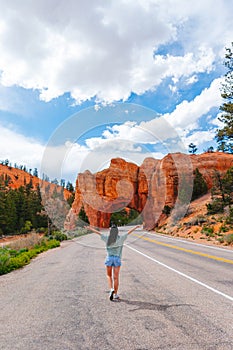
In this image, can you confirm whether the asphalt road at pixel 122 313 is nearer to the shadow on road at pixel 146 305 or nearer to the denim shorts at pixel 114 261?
the shadow on road at pixel 146 305

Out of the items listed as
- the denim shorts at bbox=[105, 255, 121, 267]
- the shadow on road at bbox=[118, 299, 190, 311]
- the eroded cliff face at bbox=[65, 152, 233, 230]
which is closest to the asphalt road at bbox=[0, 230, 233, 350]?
the shadow on road at bbox=[118, 299, 190, 311]

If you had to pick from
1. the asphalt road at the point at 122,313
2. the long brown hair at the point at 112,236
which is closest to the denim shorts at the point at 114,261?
the long brown hair at the point at 112,236

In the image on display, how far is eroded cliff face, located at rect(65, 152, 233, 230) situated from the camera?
174 ft

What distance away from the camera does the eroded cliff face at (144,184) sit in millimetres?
53156

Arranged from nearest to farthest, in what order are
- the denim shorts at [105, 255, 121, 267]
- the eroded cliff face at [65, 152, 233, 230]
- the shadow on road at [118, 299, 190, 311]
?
the shadow on road at [118, 299, 190, 311] < the denim shorts at [105, 255, 121, 267] < the eroded cliff face at [65, 152, 233, 230]

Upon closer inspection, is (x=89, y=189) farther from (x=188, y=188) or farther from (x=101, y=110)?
(x=101, y=110)

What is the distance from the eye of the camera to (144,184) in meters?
63.0

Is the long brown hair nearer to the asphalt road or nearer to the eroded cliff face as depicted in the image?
the asphalt road

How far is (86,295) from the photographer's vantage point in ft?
19.9

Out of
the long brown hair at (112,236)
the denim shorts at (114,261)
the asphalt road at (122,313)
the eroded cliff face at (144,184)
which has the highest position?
the eroded cliff face at (144,184)

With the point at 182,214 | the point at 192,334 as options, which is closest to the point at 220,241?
the point at 192,334

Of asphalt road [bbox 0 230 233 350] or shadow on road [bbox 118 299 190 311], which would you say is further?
shadow on road [bbox 118 299 190 311]

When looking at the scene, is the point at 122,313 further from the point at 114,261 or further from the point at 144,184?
the point at 144,184

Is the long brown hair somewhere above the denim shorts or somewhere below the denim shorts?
above
